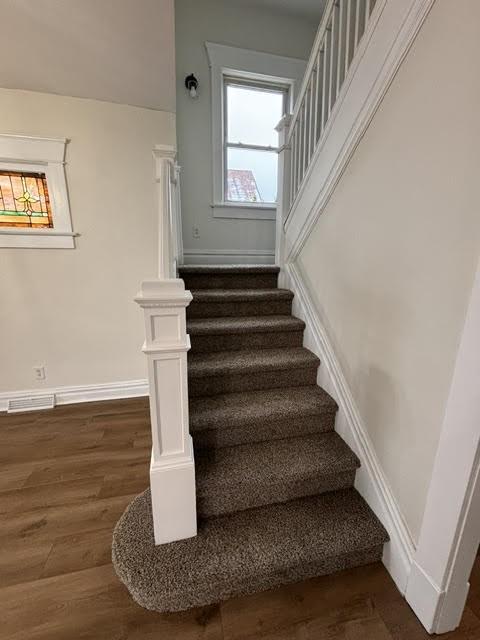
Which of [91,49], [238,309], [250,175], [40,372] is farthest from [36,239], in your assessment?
[250,175]

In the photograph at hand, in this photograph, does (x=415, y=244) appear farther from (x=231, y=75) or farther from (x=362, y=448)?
(x=231, y=75)

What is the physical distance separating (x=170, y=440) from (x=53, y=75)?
2.34 meters

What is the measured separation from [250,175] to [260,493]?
310cm

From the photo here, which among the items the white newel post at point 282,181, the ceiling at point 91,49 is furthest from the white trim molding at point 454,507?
the ceiling at point 91,49

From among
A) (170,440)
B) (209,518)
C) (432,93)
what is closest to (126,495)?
(209,518)

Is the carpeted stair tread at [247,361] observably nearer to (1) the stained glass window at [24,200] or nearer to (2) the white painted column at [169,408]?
(2) the white painted column at [169,408]

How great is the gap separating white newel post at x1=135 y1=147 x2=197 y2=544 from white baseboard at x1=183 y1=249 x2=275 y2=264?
2.23 meters

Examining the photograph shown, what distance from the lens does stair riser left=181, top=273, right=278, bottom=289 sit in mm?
2193

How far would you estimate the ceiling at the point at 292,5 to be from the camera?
267 cm

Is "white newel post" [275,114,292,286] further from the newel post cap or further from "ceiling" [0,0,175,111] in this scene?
the newel post cap

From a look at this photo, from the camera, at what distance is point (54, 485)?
1538mm

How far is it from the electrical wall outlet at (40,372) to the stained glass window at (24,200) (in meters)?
1.10

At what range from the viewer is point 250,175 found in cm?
323

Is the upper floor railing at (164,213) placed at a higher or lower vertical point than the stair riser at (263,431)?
higher
